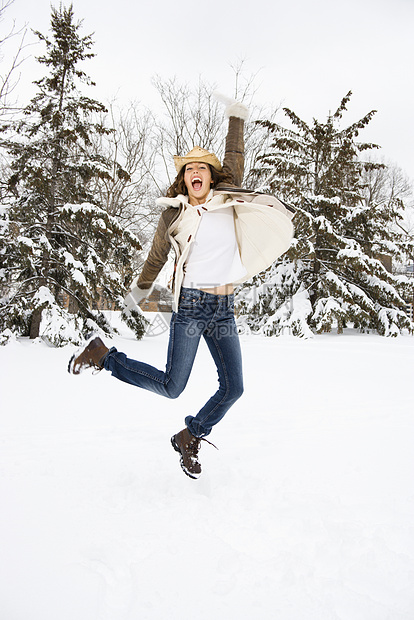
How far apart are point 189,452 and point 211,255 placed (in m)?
1.24

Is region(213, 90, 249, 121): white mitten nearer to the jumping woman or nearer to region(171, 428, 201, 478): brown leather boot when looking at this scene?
the jumping woman

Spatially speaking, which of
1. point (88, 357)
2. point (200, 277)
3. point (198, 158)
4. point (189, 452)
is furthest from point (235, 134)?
point (189, 452)

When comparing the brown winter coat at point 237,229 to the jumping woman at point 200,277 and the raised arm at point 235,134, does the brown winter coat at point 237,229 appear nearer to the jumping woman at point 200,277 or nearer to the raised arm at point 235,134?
the jumping woman at point 200,277

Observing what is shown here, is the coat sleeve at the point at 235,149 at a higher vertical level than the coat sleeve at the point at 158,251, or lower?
higher

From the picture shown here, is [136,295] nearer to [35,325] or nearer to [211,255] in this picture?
[211,255]

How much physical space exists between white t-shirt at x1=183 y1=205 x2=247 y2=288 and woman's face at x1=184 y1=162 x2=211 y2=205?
0.11 meters

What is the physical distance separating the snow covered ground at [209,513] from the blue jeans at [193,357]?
0.50m

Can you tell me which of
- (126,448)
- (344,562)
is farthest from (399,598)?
(126,448)

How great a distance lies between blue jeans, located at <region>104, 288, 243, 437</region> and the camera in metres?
2.38

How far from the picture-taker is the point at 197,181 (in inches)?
96.4

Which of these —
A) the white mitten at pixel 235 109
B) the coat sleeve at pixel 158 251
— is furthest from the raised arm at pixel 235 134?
the coat sleeve at pixel 158 251

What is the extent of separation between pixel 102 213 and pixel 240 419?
6668 mm

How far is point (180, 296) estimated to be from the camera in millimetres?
2438

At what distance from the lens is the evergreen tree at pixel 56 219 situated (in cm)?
861
